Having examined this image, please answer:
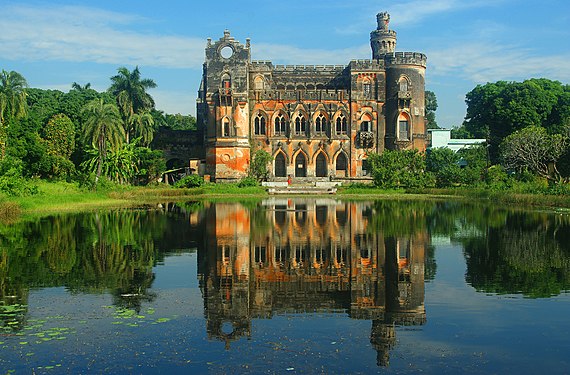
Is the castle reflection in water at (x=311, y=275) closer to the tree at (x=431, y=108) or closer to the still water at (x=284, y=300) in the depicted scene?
the still water at (x=284, y=300)

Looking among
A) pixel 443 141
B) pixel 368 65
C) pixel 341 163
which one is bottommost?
pixel 341 163

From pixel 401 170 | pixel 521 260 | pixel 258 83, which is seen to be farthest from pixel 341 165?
pixel 521 260

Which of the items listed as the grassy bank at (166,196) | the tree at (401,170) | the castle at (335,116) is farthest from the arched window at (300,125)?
the grassy bank at (166,196)

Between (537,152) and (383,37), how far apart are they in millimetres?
33830

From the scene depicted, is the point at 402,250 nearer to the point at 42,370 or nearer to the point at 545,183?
the point at 42,370

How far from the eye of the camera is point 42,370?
10094mm

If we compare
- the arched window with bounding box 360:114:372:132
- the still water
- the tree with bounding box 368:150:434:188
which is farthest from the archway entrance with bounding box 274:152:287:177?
the still water

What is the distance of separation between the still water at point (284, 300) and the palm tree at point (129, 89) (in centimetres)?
4090

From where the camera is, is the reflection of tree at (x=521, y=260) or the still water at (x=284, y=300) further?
the reflection of tree at (x=521, y=260)

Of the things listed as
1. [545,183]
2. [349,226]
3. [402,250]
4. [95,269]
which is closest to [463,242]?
[402,250]

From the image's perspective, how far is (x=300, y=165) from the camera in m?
→ 73.9

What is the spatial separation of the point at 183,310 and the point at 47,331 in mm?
2936

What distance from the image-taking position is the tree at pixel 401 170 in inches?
2410

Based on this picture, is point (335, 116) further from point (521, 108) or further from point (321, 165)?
point (521, 108)
